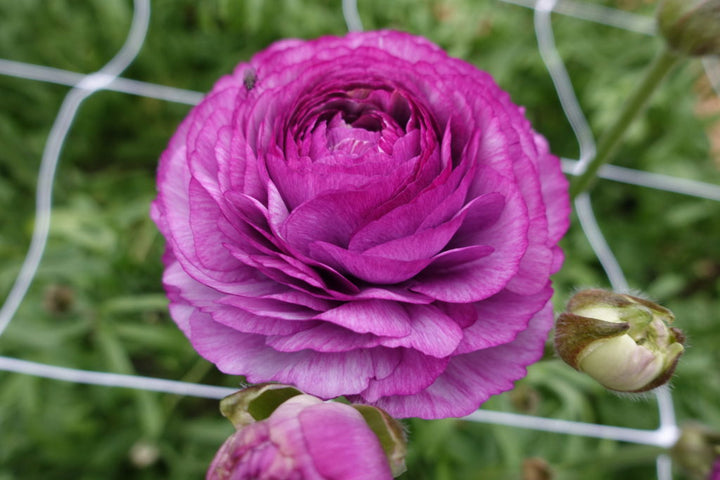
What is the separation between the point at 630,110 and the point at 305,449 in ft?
1.47

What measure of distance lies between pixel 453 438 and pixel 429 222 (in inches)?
25.2

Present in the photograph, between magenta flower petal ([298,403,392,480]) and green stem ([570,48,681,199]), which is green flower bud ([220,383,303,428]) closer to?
magenta flower petal ([298,403,392,480])

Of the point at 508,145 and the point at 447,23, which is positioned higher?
the point at 447,23

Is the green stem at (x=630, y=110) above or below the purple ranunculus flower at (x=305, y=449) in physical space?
above

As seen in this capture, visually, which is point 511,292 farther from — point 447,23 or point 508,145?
point 447,23

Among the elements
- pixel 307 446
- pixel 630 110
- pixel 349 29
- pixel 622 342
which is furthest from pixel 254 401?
pixel 349 29

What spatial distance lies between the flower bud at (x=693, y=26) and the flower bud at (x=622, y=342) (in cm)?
27

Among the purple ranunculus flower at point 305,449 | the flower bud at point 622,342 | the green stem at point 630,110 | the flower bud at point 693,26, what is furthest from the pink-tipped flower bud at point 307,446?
the flower bud at point 693,26

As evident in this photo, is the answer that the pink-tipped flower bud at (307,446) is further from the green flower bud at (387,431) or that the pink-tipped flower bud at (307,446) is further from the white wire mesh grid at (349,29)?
the white wire mesh grid at (349,29)

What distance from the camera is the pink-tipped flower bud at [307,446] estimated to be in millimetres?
328

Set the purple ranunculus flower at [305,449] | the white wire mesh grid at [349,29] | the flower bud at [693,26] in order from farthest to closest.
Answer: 1. the white wire mesh grid at [349,29]
2. the flower bud at [693,26]
3. the purple ranunculus flower at [305,449]

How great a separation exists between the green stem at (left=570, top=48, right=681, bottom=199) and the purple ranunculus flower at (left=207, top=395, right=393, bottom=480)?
13.9 inches

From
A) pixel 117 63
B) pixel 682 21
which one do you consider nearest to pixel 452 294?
pixel 682 21

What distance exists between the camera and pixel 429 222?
1.21 ft
